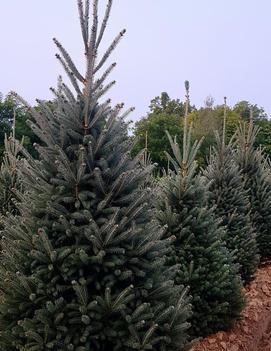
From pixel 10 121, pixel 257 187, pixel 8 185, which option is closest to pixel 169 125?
pixel 10 121

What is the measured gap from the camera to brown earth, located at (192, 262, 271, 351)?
229 inches

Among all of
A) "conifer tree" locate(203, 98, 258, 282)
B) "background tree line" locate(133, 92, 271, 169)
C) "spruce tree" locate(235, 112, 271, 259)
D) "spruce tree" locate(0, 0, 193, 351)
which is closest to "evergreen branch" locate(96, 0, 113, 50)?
"spruce tree" locate(0, 0, 193, 351)

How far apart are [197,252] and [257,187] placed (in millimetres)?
4551

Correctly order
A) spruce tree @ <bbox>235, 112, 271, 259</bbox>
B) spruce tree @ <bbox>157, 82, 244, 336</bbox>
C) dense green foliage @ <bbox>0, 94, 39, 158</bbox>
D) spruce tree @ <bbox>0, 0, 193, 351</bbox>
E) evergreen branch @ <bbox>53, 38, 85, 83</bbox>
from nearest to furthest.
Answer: spruce tree @ <bbox>0, 0, 193, 351</bbox>
evergreen branch @ <bbox>53, 38, 85, 83</bbox>
spruce tree @ <bbox>157, 82, 244, 336</bbox>
spruce tree @ <bbox>235, 112, 271, 259</bbox>
dense green foliage @ <bbox>0, 94, 39, 158</bbox>

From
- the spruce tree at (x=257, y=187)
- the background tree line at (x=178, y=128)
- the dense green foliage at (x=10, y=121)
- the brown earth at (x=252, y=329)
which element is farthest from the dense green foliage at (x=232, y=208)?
the background tree line at (x=178, y=128)

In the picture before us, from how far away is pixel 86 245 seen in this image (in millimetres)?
3570

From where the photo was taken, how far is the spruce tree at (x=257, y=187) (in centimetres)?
973

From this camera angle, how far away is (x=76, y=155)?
12.4 ft

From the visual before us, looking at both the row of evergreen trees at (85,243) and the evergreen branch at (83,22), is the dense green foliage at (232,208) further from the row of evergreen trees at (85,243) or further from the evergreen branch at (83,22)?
the evergreen branch at (83,22)

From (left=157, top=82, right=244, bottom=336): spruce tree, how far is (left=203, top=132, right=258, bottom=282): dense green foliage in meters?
1.89

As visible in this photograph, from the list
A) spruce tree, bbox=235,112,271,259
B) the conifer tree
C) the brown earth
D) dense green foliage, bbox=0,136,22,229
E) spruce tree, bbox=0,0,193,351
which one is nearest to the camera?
spruce tree, bbox=0,0,193,351

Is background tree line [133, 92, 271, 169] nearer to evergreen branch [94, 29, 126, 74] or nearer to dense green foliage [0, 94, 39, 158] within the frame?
dense green foliage [0, 94, 39, 158]

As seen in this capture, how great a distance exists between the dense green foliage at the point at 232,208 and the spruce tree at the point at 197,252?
6.18 ft

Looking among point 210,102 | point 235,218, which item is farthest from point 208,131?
point 235,218
